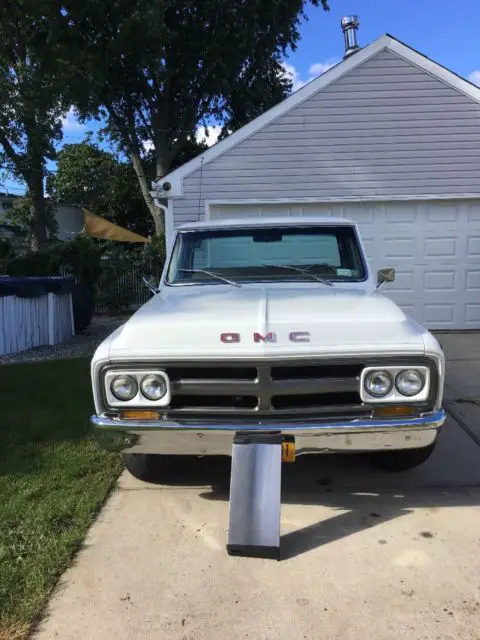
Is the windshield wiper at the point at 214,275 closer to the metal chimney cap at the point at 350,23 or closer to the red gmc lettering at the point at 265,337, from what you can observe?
the red gmc lettering at the point at 265,337

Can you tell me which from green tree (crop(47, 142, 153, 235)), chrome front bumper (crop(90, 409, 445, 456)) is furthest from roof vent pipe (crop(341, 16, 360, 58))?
green tree (crop(47, 142, 153, 235))

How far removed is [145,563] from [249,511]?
0.60m

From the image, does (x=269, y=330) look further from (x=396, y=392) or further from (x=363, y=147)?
(x=363, y=147)

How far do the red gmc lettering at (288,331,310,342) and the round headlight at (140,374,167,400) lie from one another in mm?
724

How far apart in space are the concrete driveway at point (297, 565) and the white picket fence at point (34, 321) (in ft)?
17.8

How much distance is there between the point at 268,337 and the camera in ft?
9.89

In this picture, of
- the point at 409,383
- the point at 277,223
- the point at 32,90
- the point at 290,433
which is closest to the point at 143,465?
the point at 290,433

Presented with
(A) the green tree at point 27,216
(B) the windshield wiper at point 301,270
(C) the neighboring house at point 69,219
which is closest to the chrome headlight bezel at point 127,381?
(B) the windshield wiper at point 301,270

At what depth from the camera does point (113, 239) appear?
23.2m

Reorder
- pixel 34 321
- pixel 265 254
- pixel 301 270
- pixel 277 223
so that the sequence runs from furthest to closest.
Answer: pixel 34 321 → pixel 277 223 → pixel 265 254 → pixel 301 270

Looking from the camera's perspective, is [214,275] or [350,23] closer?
[214,275]

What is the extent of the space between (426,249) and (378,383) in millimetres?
7149

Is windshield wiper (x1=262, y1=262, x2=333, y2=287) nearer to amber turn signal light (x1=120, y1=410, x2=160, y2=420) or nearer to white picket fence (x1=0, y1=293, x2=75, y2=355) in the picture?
amber turn signal light (x1=120, y1=410, x2=160, y2=420)

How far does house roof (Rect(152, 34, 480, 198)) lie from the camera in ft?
30.7
